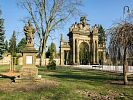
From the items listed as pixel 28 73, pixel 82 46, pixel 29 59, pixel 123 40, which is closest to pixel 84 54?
pixel 82 46

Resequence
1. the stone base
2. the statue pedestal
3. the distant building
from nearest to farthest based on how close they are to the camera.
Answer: the stone base
the statue pedestal
the distant building

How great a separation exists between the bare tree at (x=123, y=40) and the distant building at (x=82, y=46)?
143 feet

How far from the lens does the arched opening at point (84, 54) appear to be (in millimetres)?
61931

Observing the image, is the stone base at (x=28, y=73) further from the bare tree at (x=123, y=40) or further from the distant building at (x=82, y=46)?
the distant building at (x=82, y=46)

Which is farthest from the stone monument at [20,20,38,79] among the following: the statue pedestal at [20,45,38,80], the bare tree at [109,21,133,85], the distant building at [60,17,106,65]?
the distant building at [60,17,106,65]

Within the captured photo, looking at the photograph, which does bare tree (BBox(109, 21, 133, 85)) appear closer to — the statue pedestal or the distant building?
the statue pedestal

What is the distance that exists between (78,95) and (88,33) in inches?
2061

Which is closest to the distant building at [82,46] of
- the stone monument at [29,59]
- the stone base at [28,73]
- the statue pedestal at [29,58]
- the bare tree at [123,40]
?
the stone monument at [29,59]

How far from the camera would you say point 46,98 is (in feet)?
34.8

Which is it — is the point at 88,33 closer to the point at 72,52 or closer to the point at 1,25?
the point at 72,52

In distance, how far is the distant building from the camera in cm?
6041

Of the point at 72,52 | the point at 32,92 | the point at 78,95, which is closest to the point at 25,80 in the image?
the point at 32,92

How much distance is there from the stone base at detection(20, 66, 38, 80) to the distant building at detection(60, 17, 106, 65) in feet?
142

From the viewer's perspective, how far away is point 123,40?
1512 centimetres
